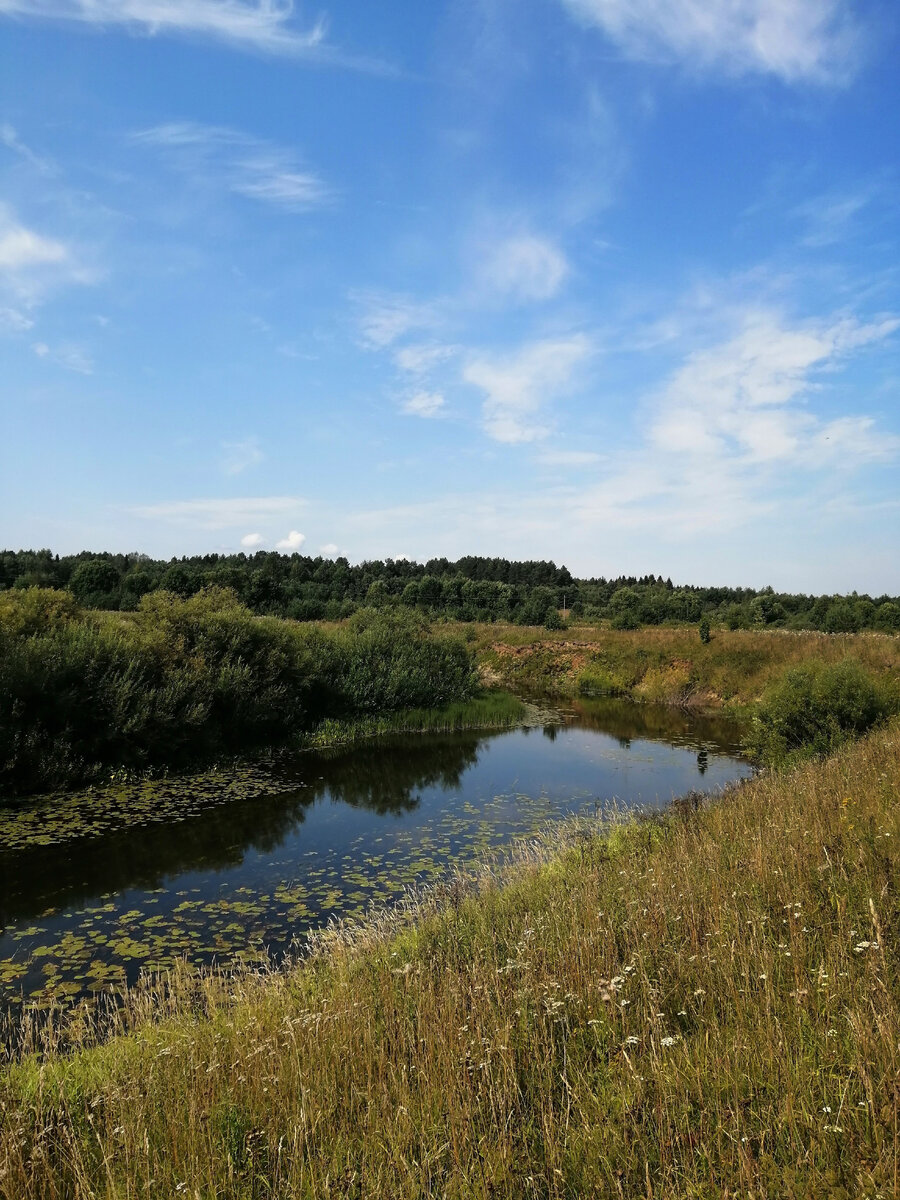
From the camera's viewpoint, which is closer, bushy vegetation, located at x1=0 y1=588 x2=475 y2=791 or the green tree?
bushy vegetation, located at x1=0 y1=588 x2=475 y2=791

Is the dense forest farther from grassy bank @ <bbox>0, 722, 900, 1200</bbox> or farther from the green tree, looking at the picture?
grassy bank @ <bbox>0, 722, 900, 1200</bbox>

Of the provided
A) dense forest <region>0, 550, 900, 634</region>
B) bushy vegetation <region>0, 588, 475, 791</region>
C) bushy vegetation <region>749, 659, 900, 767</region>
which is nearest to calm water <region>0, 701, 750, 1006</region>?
bushy vegetation <region>0, 588, 475, 791</region>

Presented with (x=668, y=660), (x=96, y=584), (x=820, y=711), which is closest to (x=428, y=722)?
(x=820, y=711)

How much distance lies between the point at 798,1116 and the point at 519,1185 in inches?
45.8

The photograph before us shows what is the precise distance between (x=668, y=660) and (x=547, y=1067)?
3251cm

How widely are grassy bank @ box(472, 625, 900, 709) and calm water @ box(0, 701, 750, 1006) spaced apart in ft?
33.5

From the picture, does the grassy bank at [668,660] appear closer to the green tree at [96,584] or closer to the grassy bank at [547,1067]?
the grassy bank at [547,1067]

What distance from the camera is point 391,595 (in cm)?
6744

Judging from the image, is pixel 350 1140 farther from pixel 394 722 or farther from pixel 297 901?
pixel 394 722

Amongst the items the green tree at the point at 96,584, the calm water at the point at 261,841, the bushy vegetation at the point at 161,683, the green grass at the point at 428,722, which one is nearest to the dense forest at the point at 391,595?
the green tree at the point at 96,584

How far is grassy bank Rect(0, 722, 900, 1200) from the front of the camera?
9.17ft

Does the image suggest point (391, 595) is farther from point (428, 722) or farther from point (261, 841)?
point (261, 841)

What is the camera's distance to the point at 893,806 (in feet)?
22.7

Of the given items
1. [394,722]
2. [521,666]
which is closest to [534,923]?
[394,722]
